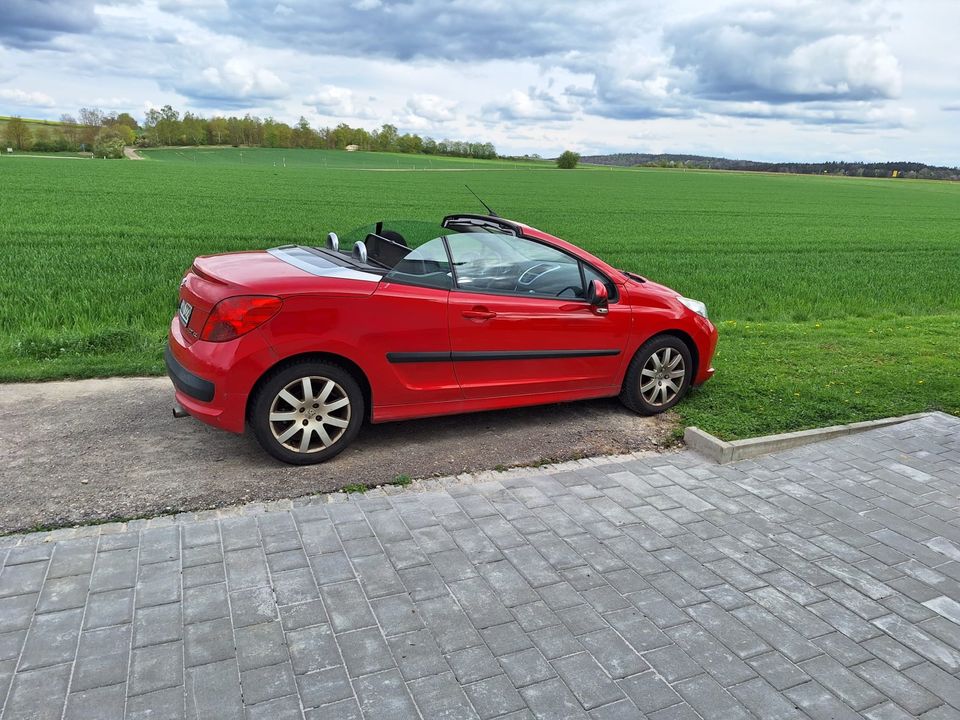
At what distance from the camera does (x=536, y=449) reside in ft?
16.2

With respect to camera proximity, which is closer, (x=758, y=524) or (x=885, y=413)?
(x=758, y=524)

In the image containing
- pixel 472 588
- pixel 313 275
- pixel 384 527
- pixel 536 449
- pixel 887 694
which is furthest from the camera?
pixel 536 449

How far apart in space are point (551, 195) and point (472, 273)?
45248mm

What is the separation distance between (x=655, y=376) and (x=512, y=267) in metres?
1.51

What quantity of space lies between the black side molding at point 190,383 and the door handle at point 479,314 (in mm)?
1704

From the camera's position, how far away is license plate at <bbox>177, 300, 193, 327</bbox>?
4523 mm

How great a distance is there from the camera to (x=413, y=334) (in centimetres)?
462

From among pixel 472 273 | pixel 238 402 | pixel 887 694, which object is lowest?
pixel 887 694

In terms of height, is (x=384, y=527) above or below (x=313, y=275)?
below

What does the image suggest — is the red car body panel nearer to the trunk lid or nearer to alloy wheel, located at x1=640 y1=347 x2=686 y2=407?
the trunk lid

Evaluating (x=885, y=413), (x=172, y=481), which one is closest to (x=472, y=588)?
(x=172, y=481)

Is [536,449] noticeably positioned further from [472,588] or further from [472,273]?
[472,588]

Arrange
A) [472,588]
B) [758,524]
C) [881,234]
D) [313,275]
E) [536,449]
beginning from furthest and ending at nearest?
[881,234] → [536,449] → [313,275] → [758,524] → [472,588]

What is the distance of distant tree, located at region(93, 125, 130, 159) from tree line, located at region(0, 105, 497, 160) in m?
0.27
